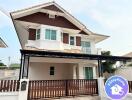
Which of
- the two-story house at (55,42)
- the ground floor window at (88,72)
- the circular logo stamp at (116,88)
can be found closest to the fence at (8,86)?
the two-story house at (55,42)

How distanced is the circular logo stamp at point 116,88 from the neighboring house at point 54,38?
1206 centimetres

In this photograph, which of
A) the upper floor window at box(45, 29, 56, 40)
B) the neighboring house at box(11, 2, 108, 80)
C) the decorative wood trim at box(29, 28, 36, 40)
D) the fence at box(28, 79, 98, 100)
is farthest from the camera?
the upper floor window at box(45, 29, 56, 40)

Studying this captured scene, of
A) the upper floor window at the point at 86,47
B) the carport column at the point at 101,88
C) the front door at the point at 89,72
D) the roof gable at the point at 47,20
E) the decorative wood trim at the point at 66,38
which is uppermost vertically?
the roof gable at the point at 47,20

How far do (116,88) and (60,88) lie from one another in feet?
29.0

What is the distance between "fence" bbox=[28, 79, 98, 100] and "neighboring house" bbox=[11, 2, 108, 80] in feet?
12.3

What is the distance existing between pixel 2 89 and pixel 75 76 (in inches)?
388

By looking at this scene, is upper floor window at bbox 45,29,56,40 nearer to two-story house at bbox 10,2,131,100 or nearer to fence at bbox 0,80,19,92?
two-story house at bbox 10,2,131,100

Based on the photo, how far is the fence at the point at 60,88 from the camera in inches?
424

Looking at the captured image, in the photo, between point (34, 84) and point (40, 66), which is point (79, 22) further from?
point (34, 84)

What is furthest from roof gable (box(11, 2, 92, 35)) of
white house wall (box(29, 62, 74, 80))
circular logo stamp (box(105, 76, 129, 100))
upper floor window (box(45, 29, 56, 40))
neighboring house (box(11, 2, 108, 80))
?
circular logo stamp (box(105, 76, 129, 100))

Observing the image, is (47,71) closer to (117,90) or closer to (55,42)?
(55,42)

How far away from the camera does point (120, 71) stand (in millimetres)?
22188

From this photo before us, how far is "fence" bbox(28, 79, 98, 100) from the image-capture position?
10.8 metres

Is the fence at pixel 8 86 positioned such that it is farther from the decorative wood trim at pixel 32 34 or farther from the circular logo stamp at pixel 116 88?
the circular logo stamp at pixel 116 88
